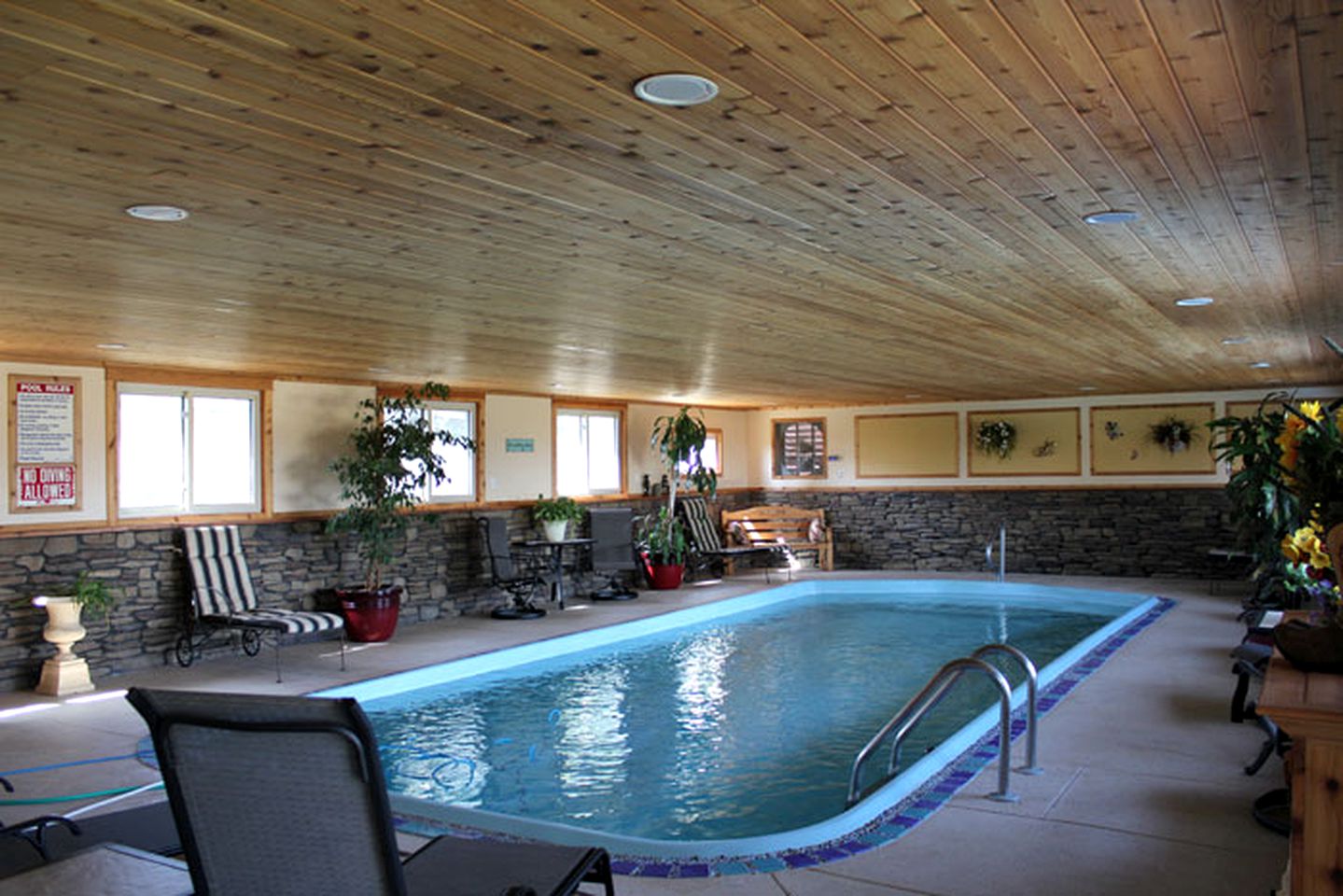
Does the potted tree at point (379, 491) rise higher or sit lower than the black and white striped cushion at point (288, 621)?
higher

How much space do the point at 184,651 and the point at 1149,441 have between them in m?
10.9

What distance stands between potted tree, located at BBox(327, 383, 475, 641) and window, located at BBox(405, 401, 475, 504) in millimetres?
931

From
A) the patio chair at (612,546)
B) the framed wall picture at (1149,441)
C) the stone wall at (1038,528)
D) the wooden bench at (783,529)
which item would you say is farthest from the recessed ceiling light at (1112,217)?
the wooden bench at (783,529)

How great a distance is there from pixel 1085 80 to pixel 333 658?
6974 millimetres

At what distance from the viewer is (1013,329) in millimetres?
6863

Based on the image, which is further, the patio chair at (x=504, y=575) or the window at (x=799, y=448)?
the window at (x=799, y=448)

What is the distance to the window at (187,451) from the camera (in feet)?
26.1

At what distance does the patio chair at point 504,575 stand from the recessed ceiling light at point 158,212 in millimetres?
6960

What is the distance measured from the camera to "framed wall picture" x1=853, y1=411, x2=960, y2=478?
1420 cm

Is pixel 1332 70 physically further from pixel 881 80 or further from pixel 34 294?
pixel 34 294

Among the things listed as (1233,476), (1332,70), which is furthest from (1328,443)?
(1233,476)

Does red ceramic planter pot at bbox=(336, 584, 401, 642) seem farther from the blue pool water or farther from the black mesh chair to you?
the black mesh chair

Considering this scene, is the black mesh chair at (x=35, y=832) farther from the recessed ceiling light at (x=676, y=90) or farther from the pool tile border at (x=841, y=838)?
the recessed ceiling light at (x=676, y=90)

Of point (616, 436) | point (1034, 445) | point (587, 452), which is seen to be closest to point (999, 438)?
point (1034, 445)
